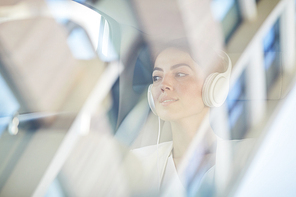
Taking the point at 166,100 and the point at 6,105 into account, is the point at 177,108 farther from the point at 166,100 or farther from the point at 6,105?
the point at 6,105

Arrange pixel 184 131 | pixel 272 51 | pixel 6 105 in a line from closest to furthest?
pixel 272 51, pixel 184 131, pixel 6 105

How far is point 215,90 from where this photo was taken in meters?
1.11

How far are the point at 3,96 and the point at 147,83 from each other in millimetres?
894

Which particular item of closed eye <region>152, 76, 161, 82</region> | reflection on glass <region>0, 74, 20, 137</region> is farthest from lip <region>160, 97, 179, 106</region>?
reflection on glass <region>0, 74, 20, 137</region>

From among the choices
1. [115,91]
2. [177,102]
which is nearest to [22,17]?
[115,91]

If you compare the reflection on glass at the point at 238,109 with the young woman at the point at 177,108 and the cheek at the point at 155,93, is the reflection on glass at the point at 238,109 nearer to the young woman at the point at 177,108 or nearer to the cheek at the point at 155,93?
the young woman at the point at 177,108

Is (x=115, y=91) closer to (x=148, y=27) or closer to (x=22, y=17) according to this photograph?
(x=148, y=27)

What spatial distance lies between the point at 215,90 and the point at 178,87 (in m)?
0.15

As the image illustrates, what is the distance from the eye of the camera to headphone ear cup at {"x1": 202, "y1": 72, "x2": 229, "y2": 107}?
43.9 inches

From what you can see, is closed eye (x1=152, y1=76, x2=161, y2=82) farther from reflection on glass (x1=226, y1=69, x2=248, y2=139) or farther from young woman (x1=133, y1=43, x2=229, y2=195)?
reflection on glass (x1=226, y1=69, x2=248, y2=139)

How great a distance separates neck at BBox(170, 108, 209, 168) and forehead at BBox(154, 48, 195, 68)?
0.23 metres

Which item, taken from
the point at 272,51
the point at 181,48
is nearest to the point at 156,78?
the point at 181,48

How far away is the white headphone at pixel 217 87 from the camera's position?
3.67ft

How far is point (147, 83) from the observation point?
146 centimetres
